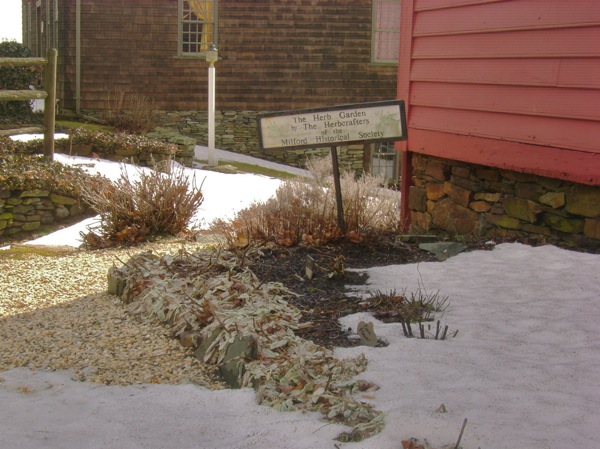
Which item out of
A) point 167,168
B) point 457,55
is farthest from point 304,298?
point 167,168

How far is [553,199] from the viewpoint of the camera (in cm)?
648

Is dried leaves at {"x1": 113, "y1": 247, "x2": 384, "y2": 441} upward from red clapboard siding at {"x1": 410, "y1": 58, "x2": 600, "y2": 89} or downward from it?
downward

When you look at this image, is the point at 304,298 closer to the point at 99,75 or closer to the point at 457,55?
the point at 457,55

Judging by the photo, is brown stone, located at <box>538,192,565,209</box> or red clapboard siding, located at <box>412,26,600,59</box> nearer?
red clapboard siding, located at <box>412,26,600,59</box>

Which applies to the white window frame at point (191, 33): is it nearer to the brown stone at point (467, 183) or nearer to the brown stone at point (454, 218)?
the brown stone at point (454, 218)

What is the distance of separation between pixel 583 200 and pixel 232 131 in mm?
14202


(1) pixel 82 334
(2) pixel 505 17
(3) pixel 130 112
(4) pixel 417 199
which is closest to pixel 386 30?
(3) pixel 130 112

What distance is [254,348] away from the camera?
14.7 ft

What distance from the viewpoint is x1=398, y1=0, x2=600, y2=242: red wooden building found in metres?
6.12

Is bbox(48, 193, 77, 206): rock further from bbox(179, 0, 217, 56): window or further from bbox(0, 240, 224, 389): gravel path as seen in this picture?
bbox(179, 0, 217, 56): window

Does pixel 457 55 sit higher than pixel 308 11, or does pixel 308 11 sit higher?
pixel 308 11

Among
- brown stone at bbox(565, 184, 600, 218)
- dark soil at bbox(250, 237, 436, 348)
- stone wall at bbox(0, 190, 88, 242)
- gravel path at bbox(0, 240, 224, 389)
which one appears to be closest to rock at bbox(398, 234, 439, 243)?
dark soil at bbox(250, 237, 436, 348)

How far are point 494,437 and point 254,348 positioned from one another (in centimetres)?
153

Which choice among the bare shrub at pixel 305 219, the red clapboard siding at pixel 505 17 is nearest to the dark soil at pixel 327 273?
the bare shrub at pixel 305 219
